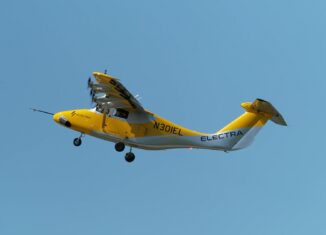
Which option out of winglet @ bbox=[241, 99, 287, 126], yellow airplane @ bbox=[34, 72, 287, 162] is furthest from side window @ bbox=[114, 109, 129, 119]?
winglet @ bbox=[241, 99, 287, 126]

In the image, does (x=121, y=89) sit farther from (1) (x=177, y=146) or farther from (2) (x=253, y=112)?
(2) (x=253, y=112)

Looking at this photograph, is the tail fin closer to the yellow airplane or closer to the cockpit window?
the yellow airplane

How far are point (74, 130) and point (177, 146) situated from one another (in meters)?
6.57

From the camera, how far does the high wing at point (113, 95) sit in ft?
133

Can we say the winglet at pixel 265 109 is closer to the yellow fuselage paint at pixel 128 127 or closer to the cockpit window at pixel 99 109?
the yellow fuselage paint at pixel 128 127

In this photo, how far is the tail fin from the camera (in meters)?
42.8

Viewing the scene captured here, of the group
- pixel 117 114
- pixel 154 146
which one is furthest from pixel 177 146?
pixel 117 114

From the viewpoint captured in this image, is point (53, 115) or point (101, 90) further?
point (53, 115)

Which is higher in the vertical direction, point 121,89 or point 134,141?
point 121,89

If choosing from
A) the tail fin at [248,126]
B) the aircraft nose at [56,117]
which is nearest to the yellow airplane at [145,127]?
the tail fin at [248,126]

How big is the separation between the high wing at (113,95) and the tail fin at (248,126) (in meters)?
5.79

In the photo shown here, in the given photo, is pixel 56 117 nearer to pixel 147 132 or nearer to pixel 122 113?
pixel 122 113

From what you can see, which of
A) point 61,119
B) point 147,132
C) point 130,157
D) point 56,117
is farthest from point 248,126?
point 56,117

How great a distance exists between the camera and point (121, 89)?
40875mm
